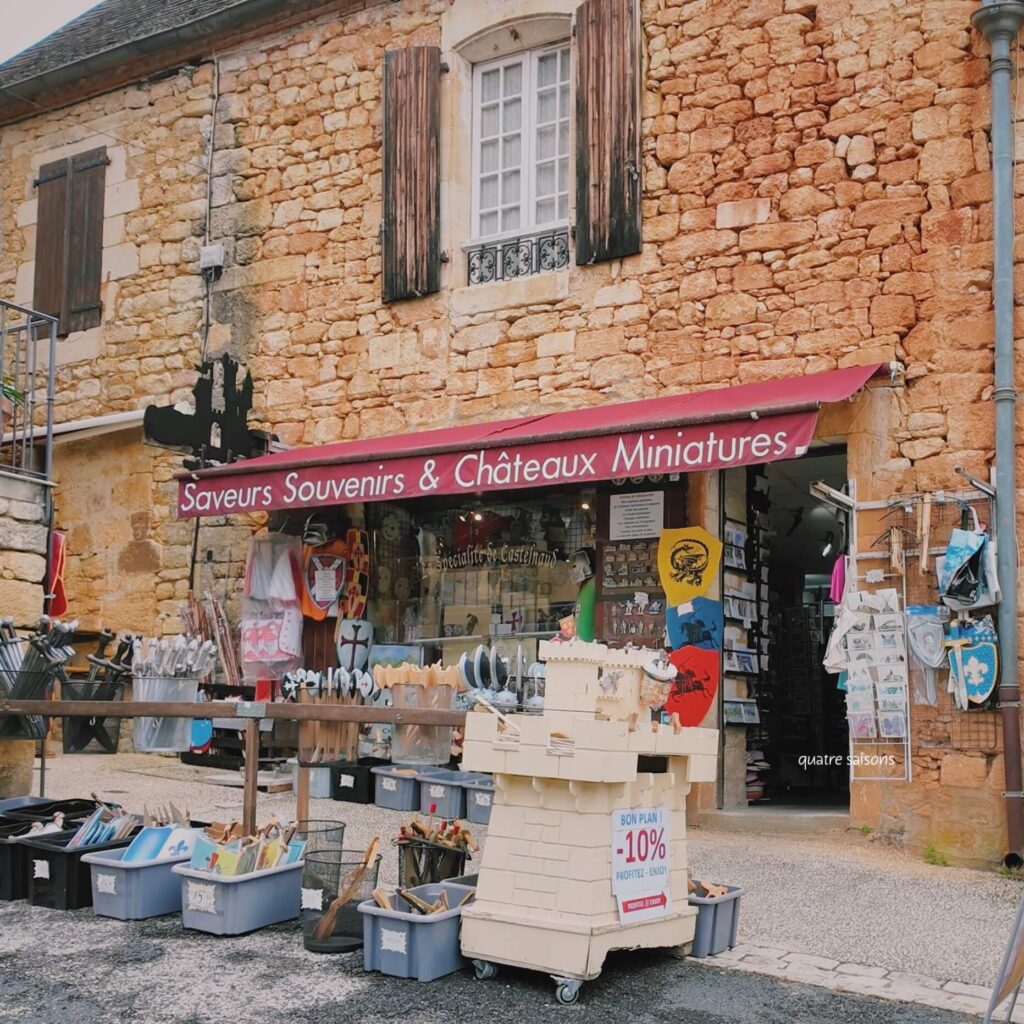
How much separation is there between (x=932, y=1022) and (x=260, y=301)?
8.10 m

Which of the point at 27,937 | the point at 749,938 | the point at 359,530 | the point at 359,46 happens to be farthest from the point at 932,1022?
the point at 359,46

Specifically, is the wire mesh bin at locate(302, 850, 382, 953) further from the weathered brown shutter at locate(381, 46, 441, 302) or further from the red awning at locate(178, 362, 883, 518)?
the weathered brown shutter at locate(381, 46, 441, 302)

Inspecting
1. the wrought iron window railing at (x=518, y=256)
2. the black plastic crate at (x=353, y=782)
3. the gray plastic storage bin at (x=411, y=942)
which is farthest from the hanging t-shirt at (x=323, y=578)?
the gray plastic storage bin at (x=411, y=942)

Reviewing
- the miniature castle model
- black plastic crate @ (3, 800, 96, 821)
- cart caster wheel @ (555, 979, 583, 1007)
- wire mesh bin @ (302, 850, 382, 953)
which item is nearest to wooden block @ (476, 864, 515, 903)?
the miniature castle model

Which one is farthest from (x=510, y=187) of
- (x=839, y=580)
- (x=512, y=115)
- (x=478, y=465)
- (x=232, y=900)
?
(x=232, y=900)

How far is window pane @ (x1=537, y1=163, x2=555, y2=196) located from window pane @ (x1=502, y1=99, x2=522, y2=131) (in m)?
0.45

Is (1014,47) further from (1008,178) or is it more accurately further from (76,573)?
(76,573)

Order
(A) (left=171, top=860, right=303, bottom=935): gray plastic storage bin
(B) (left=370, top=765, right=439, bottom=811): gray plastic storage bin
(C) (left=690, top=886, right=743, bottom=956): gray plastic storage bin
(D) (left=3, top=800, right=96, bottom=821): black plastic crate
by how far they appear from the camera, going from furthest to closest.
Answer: (B) (left=370, top=765, right=439, bottom=811): gray plastic storage bin
(D) (left=3, top=800, right=96, bottom=821): black plastic crate
(A) (left=171, top=860, right=303, bottom=935): gray plastic storage bin
(C) (left=690, top=886, right=743, bottom=956): gray plastic storage bin

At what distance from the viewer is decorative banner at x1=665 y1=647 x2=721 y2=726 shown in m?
8.17

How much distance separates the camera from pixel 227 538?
10586 mm

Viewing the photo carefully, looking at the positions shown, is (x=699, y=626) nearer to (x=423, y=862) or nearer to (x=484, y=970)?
(x=423, y=862)

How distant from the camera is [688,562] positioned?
8.36 meters

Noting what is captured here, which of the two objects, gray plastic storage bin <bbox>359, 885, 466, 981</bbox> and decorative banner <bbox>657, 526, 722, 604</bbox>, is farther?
decorative banner <bbox>657, 526, 722, 604</bbox>

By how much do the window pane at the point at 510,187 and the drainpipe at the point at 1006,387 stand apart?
11.4 feet
